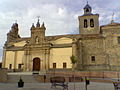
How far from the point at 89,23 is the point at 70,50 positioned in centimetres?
1012

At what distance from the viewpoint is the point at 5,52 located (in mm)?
32562

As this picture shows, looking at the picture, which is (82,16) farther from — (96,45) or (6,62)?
(6,62)

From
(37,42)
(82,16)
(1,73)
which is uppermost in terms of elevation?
(82,16)

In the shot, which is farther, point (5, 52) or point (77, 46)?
point (5, 52)

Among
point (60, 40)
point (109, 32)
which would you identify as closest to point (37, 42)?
point (60, 40)

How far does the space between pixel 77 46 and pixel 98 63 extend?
5672mm

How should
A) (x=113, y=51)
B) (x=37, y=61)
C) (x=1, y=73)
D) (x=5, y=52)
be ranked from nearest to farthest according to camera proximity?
1. (x=1, y=73)
2. (x=113, y=51)
3. (x=37, y=61)
4. (x=5, y=52)

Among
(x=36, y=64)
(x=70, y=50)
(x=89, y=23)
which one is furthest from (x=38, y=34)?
(x=89, y=23)

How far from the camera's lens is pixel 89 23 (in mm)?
33625

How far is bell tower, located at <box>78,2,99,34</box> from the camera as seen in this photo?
32.8 m

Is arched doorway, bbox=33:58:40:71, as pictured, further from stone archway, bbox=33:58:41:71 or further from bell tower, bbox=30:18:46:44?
bell tower, bbox=30:18:46:44

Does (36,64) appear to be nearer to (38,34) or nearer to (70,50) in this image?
(38,34)

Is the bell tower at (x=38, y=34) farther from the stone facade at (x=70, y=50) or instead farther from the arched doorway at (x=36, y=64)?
the arched doorway at (x=36, y=64)

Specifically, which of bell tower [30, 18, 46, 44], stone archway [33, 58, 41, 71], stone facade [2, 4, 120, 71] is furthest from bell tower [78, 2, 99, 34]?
stone archway [33, 58, 41, 71]
